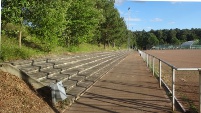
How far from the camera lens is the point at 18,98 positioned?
654 cm

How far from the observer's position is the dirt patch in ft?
19.9

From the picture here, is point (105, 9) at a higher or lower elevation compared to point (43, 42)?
higher

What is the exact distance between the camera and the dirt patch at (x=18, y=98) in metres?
6.05

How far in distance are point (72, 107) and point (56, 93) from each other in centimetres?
58

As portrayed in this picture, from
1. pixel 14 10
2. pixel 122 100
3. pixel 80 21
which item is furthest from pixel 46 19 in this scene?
pixel 80 21

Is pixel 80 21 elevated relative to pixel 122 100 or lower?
elevated

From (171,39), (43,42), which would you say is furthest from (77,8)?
(171,39)

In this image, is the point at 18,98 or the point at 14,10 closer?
the point at 18,98

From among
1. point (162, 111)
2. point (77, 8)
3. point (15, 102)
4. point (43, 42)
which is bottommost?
point (162, 111)

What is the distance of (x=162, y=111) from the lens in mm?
7242

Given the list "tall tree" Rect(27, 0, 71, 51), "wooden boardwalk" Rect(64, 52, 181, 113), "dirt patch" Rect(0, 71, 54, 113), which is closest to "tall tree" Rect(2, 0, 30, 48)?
"tall tree" Rect(27, 0, 71, 51)

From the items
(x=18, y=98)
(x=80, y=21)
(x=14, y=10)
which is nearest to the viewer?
Result: (x=18, y=98)

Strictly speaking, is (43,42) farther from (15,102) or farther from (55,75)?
(15,102)

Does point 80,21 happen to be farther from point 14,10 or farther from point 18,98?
point 18,98
